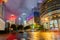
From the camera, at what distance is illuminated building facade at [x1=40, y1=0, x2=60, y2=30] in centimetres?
79

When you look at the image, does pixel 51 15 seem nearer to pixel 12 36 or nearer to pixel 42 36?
pixel 42 36

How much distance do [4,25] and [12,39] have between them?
11 cm

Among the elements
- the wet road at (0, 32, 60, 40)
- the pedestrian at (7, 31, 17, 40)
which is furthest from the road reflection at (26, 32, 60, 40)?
the pedestrian at (7, 31, 17, 40)

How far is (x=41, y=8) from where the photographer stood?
0.84 meters

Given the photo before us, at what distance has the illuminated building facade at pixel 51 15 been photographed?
2.59ft

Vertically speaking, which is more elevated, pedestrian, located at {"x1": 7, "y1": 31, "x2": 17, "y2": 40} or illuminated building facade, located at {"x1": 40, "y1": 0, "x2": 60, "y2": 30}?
illuminated building facade, located at {"x1": 40, "y1": 0, "x2": 60, "y2": 30}

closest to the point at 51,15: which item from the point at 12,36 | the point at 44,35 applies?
the point at 44,35

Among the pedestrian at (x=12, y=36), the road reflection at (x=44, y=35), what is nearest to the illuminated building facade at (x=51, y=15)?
the road reflection at (x=44, y=35)

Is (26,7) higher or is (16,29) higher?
(26,7)

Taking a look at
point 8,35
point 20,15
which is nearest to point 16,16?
point 20,15

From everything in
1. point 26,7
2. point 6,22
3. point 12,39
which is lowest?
point 12,39

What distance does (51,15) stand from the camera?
81 centimetres

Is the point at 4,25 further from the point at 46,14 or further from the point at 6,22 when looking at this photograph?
the point at 46,14

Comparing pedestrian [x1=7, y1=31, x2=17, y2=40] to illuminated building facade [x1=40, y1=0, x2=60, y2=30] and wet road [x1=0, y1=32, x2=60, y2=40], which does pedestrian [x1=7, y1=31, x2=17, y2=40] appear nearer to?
wet road [x1=0, y1=32, x2=60, y2=40]
